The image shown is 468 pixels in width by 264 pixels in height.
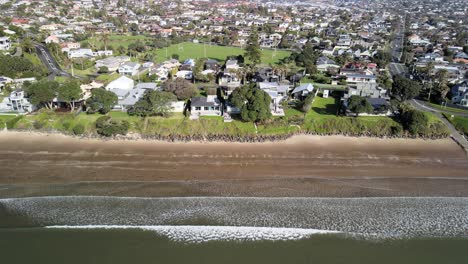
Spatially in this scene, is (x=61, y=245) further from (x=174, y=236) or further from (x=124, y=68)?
(x=124, y=68)

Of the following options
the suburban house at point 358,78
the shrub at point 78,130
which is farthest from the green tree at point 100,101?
the suburban house at point 358,78

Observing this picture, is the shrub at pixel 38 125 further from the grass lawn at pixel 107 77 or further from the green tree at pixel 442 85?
the green tree at pixel 442 85

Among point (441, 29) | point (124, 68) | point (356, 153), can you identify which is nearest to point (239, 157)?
point (356, 153)

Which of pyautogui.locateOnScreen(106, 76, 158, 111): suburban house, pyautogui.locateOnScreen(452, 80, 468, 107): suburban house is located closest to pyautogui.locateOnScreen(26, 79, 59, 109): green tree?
pyautogui.locateOnScreen(106, 76, 158, 111): suburban house

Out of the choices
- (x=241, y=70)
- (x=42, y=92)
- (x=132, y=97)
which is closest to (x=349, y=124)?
(x=241, y=70)

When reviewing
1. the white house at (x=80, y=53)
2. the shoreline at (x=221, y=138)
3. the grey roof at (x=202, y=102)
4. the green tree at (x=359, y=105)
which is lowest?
the shoreline at (x=221, y=138)

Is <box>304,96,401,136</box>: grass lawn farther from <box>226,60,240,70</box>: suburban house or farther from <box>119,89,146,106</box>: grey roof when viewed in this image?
<box>226,60,240,70</box>: suburban house
